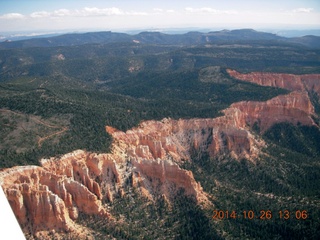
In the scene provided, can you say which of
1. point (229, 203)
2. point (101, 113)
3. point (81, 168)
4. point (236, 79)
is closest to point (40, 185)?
point (81, 168)

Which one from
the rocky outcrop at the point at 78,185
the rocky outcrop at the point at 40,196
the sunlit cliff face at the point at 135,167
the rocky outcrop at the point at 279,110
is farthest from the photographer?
the rocky outcrop at the point at 279,110

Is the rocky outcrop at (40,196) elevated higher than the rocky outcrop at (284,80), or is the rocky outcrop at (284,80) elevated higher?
the rocky outcrop at (284,80)

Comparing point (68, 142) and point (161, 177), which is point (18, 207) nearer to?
point (68, 142)

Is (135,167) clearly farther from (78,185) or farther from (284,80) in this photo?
(284,80)

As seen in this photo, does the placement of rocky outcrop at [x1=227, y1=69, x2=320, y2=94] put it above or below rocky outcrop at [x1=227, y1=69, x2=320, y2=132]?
above

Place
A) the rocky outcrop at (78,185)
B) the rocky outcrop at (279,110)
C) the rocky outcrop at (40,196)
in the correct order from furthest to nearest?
the rocky outcrop at (279,110)
the rocky outcrop at (78,185)
the rocky outcrop at (40,196)
